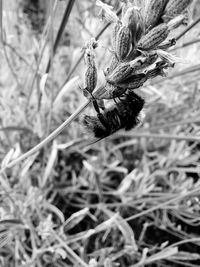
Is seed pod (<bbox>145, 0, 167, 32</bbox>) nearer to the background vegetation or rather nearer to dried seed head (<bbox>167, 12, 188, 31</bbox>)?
dried seed head (<bbox>167, 12, 188, 31</bbox>)

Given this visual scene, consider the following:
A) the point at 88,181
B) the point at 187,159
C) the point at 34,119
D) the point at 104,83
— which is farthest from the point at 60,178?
the point at 104,83

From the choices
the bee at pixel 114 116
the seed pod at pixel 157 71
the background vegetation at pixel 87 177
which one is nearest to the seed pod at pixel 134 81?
the seed pod at pixel 157 71

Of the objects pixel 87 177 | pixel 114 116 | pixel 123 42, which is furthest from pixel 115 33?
pixel 87 177

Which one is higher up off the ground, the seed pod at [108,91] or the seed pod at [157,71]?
the seed pod at [108,91]

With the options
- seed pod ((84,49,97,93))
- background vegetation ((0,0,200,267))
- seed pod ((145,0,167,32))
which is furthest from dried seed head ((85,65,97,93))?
background vegetation ((0,0,200,267))

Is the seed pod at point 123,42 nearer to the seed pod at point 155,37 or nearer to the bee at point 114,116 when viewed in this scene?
the seed pod at point 155,37

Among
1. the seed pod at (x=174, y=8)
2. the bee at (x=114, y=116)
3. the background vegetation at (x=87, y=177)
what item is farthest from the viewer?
the background vegetation at (x=87, y=177)
